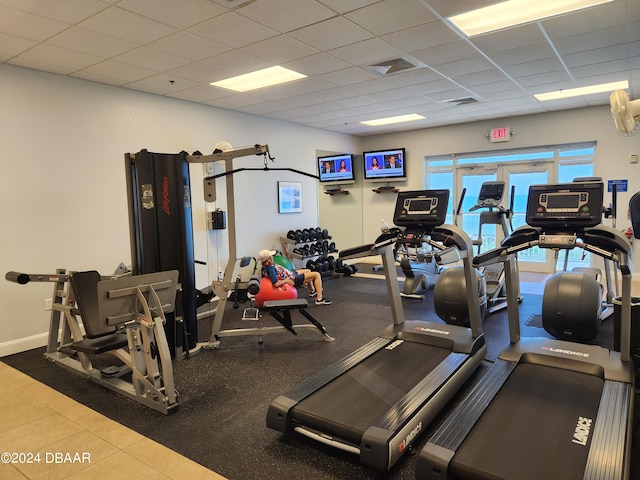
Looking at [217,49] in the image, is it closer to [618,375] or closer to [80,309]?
[80,309]

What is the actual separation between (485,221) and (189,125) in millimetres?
4258

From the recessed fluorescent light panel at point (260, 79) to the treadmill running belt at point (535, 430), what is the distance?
373 centimetres

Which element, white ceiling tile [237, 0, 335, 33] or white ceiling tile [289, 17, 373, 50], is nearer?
white ceiling tile [237, 0, 335, 33]

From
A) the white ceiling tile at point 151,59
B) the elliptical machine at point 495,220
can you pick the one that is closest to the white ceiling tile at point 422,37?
the white ceiling tile at point 151,59

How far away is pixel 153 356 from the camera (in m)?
2.93

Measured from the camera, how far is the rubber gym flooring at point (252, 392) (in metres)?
2.28

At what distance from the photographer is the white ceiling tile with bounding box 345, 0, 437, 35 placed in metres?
3.04

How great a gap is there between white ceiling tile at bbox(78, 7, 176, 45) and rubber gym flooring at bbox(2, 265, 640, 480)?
283cm

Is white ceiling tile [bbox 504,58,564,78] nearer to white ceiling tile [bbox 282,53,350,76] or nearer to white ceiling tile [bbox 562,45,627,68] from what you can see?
white ceiling tile [bbox 562,45,627,68]

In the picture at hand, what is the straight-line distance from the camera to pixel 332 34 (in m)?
3.52

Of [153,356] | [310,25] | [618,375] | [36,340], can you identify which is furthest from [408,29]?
[36,340]

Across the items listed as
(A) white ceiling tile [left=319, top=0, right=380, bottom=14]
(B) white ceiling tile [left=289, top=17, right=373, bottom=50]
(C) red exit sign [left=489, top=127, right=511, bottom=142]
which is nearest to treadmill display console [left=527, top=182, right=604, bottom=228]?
(A) white ceiling tile [left=319, top=0, right=380, bottom=14]

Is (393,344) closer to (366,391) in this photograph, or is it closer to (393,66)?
(366,391)

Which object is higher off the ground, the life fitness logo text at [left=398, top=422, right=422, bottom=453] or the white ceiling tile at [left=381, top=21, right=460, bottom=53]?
the white ceiling tile at [left=381, top=21, right=460, bottom=53]
